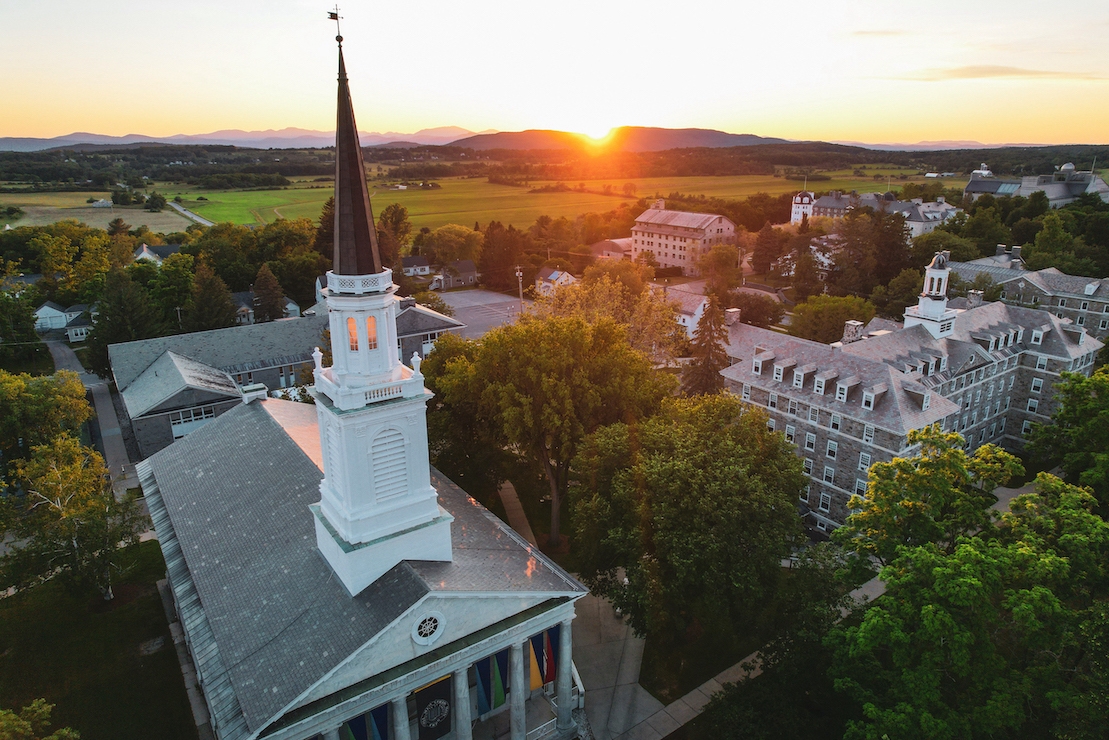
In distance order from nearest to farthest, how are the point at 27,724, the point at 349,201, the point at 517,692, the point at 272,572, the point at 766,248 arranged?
the point at 27,724, the point at 349,201, the point at 517,692, the point at 272,572, the point at 766,248

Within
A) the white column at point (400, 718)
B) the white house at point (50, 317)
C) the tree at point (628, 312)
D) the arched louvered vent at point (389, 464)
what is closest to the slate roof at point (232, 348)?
the tree at point (628, 312)

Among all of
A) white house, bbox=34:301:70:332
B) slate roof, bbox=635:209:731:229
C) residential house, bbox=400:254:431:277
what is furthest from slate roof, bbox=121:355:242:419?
slate roof, bbox=635:209:731:229

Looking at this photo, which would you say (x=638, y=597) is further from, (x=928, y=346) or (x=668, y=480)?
(x=928, y=346)

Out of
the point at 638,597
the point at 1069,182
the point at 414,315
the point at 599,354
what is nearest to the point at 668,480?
the point at 638,597

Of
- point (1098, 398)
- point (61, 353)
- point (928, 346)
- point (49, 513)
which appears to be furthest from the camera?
point (61, 353)

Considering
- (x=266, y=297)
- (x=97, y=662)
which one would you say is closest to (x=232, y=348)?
(x=266, y=297)

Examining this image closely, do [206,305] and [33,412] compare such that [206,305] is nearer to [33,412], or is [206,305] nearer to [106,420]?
[106,420]
